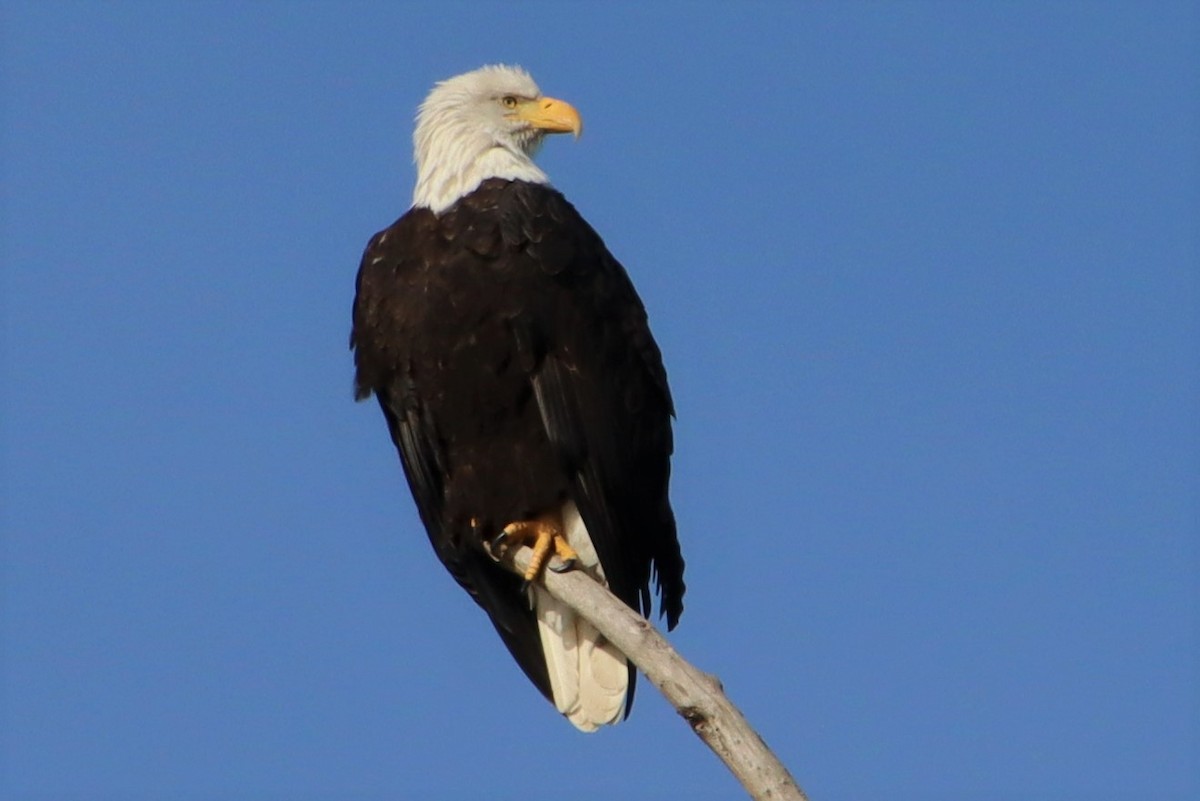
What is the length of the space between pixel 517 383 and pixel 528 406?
0.26 feet

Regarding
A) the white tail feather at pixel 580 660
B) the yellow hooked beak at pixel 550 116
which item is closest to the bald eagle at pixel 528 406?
the white tail feather at pixel 580 660

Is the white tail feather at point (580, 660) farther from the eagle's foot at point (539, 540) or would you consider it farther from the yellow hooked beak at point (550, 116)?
the yellow hooked beak at point (550, 116)

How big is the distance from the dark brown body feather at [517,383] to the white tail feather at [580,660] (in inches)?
2.4

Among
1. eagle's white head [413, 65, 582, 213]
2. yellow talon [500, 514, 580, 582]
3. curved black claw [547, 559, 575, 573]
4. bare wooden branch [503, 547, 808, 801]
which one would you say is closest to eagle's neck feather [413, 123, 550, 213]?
eagle's white head [413, 65, 582, 213]

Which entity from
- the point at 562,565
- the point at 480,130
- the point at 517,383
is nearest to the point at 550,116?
the point at 480,130

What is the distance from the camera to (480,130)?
21.5ft

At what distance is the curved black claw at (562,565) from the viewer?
570 centimetres

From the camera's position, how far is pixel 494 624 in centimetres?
617

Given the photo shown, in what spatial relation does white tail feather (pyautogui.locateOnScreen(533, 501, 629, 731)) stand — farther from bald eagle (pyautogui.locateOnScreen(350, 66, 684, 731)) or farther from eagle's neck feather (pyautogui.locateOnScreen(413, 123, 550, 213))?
eagle's neck feather (pyautogui.locateOnScreen(413, 123, 550, 213))

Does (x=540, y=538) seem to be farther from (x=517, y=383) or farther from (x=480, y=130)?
(x=480, y=130)

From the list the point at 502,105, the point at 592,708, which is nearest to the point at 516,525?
the point at 592,708

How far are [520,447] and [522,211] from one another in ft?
2.38

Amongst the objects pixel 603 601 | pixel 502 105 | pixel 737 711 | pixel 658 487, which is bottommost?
pixel 737 711

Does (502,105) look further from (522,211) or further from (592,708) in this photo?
(592,708)
